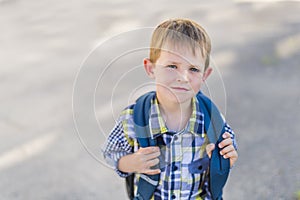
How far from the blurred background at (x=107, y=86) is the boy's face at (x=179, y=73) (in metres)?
0.08

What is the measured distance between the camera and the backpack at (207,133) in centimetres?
138

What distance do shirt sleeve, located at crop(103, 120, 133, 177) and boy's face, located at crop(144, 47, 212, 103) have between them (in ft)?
0.54

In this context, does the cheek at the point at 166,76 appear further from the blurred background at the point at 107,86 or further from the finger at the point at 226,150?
the finger at the point at 226,150

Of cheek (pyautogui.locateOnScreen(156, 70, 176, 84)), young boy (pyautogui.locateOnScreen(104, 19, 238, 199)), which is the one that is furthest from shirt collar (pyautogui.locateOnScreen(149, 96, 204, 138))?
→ cheek (pyautogui.locateOnScreen(156, 70, 176, 84))

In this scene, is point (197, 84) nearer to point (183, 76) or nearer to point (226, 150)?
point (183, 76)

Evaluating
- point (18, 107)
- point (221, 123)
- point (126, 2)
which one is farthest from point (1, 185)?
point (126, 2)

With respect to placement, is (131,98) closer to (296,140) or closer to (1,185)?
(1,185)

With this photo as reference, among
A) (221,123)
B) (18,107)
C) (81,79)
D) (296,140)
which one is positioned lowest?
(296,140)

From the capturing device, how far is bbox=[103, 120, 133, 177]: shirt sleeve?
140 cm

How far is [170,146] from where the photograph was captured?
1385 mm

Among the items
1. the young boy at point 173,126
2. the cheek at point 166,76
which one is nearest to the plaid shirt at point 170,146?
the young boy at point 173,126

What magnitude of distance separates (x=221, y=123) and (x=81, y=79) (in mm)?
367

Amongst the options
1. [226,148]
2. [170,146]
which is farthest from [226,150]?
[170,146]

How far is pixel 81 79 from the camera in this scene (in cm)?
139
